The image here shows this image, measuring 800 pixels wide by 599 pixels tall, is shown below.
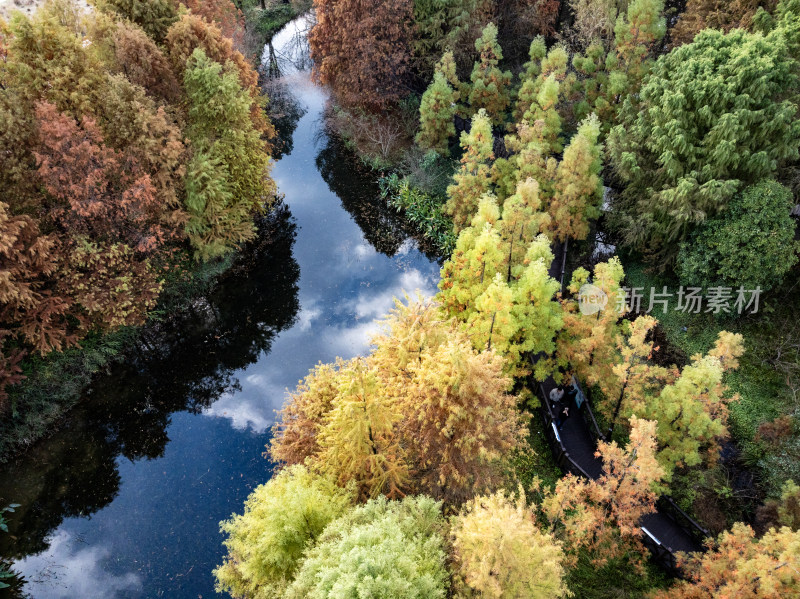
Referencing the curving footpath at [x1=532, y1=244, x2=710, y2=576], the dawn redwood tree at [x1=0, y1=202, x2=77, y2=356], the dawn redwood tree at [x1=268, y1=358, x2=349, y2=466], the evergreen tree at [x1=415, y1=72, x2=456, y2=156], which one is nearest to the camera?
the curving footpath at [x1=532, y1=244, x2=710, y2=576]

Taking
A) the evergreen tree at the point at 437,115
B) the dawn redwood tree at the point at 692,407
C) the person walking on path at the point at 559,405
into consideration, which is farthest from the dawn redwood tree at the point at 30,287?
the dawn redwood tree at the point at 692,407

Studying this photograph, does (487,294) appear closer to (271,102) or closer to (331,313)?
(331,313)

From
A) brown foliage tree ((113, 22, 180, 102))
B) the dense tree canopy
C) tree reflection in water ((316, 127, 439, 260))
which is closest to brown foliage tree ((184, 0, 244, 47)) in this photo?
brown foliage tree ((113, 22, 180, 102))

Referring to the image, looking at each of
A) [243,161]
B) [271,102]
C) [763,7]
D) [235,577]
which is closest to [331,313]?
[243,161]

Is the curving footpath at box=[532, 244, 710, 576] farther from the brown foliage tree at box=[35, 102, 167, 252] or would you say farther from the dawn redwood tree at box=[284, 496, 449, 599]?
the brown foliage tree at box=[35, 102, 167, 252]

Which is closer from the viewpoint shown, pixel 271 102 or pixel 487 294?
pixel 487 294

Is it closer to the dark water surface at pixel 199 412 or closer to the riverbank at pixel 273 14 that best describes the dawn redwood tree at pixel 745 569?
the dark water surface at pixel 199 412
